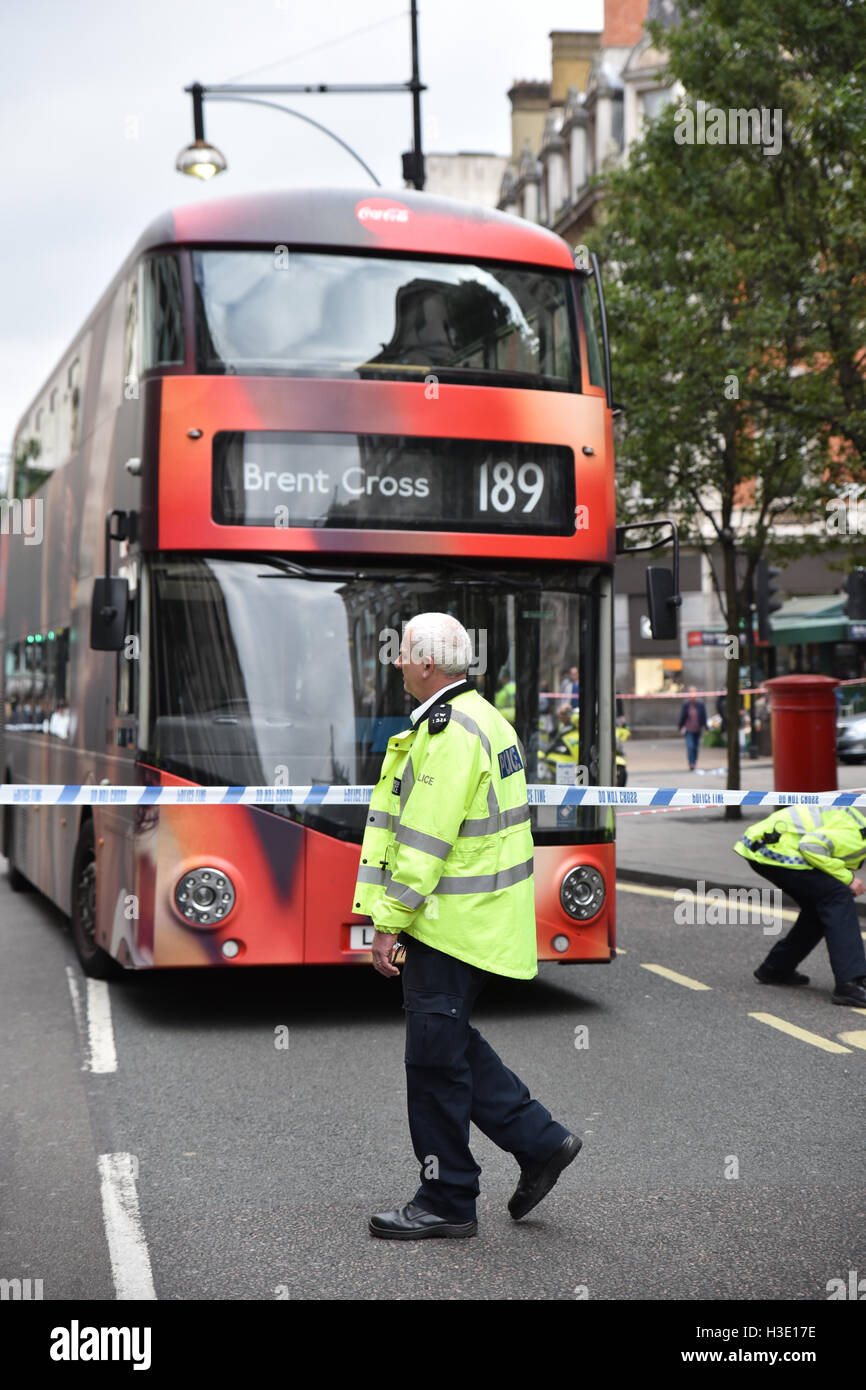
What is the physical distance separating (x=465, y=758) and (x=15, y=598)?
9424 mm

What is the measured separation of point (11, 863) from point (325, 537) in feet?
24.2

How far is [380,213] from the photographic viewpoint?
8.00 meters

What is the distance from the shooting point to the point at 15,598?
1324 cm

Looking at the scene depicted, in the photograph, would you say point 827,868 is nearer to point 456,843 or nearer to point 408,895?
point 456,843

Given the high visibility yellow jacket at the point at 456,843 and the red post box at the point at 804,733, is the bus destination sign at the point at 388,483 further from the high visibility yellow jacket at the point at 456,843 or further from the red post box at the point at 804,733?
the red post box at the point at 804,733

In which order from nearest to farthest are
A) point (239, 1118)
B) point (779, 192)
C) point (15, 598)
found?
point (239, 1118) → point (15, 598) → point (779, 192)

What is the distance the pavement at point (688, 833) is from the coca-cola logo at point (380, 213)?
4.65m

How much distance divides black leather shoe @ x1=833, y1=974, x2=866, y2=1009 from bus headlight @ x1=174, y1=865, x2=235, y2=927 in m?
3.08

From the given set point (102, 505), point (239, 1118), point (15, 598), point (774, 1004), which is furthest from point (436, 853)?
point (15, 598)

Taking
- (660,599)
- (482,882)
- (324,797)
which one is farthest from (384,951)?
(660,599)

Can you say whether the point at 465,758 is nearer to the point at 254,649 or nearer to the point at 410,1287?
the point at 410,1287

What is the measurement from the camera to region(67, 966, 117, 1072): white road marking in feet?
22.8

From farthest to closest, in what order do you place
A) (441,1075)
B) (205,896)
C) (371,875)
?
(205,896), (371,875), (441,1075)
